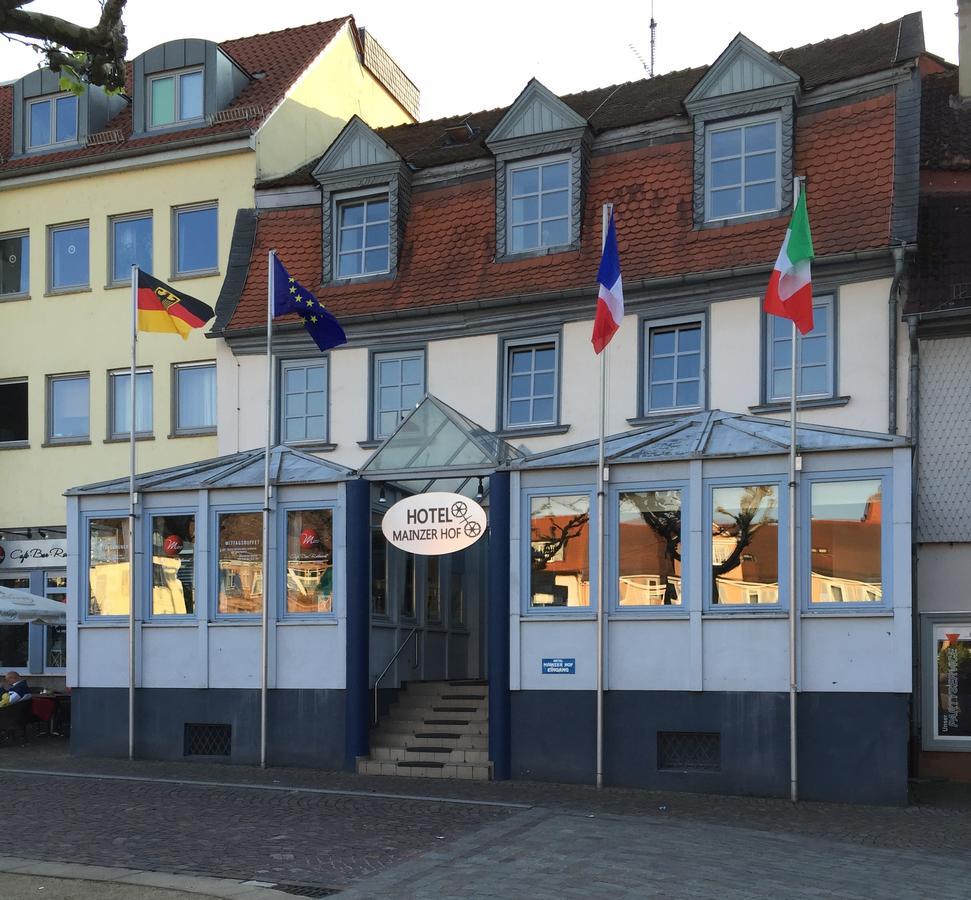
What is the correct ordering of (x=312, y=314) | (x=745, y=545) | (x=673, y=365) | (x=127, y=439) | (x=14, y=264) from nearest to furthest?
(x=745, y=545) → (x=312, y=314) → (x=673, y=365) → (x=127, y=439) → (x=14, y=264)

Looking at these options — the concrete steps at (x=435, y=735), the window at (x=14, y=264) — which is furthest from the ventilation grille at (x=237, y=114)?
the concrete steps at (x=435, y=735)

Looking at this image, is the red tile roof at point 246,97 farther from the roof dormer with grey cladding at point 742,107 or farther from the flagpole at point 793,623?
the flagpole at point 793,623

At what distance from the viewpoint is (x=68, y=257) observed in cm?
2780

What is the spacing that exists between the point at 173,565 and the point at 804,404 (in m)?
8.78

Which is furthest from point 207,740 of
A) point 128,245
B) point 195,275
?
point 128,245

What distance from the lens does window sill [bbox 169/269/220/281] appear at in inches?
1025

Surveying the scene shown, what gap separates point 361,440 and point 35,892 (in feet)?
42.0

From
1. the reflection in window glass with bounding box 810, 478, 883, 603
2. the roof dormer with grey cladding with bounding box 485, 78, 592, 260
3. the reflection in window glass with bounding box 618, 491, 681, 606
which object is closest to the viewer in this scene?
the reflection in window glass with bounding box 810, 478, 883, 603

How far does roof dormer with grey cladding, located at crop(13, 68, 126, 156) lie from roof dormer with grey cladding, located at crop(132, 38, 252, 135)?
0.72m

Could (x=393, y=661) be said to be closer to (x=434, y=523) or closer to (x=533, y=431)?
(x=434, y=523)

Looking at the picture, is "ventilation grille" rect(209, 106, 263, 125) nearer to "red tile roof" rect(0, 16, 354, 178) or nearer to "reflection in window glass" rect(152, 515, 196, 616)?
"red tile roof" rect(0, 16, 354, 178)

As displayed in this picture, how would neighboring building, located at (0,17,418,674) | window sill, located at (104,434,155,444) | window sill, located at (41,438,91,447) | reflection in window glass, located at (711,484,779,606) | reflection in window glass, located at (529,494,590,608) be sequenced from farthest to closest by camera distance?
window sill, located at (41,438,91,447) < window sill, located at (104,434,155,444) < neighboring building, located at (0,17,418,674) < reflection in window glass, located at (529,494,590,608) < reflection in window glass, located at (711,484,779,606)

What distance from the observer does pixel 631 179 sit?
891 inches

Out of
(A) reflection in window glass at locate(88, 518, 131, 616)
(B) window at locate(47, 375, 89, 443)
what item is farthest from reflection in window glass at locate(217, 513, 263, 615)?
(B) window at locate(47, 375, 89, 443)
